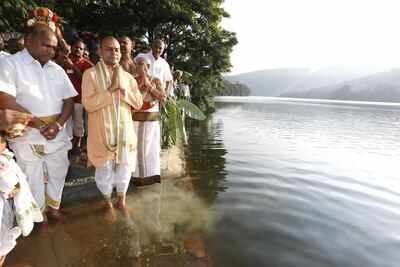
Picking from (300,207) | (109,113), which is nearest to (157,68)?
(109,113)

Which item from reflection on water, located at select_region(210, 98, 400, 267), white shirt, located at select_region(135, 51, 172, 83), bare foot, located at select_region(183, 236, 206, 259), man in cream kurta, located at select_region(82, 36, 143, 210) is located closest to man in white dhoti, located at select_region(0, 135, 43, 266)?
man in cream kurta, located at select_region(82, 36, 143, 210)

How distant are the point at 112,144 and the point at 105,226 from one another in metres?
0.99

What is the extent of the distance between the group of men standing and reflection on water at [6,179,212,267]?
0.28 meters

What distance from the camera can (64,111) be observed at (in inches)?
126

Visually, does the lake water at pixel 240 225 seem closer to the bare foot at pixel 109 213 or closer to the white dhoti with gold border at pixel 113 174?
the bare foot at pixel 109 213

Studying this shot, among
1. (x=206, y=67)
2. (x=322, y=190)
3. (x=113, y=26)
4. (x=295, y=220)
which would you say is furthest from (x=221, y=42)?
(x=295, y=220)

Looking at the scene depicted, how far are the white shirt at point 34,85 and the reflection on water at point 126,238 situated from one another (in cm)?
109

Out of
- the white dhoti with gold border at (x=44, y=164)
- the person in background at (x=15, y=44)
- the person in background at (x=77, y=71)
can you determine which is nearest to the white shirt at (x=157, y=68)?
the person in background at (x=77, y=71)

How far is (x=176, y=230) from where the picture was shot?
3381mm

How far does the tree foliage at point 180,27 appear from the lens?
1641 cm

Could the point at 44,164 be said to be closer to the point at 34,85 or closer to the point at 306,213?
the point at 34,85

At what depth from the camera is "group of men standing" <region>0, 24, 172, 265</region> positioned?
2.89 metres

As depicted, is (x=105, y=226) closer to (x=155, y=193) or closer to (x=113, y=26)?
(x=155, y=193)

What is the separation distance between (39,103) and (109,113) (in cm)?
75
